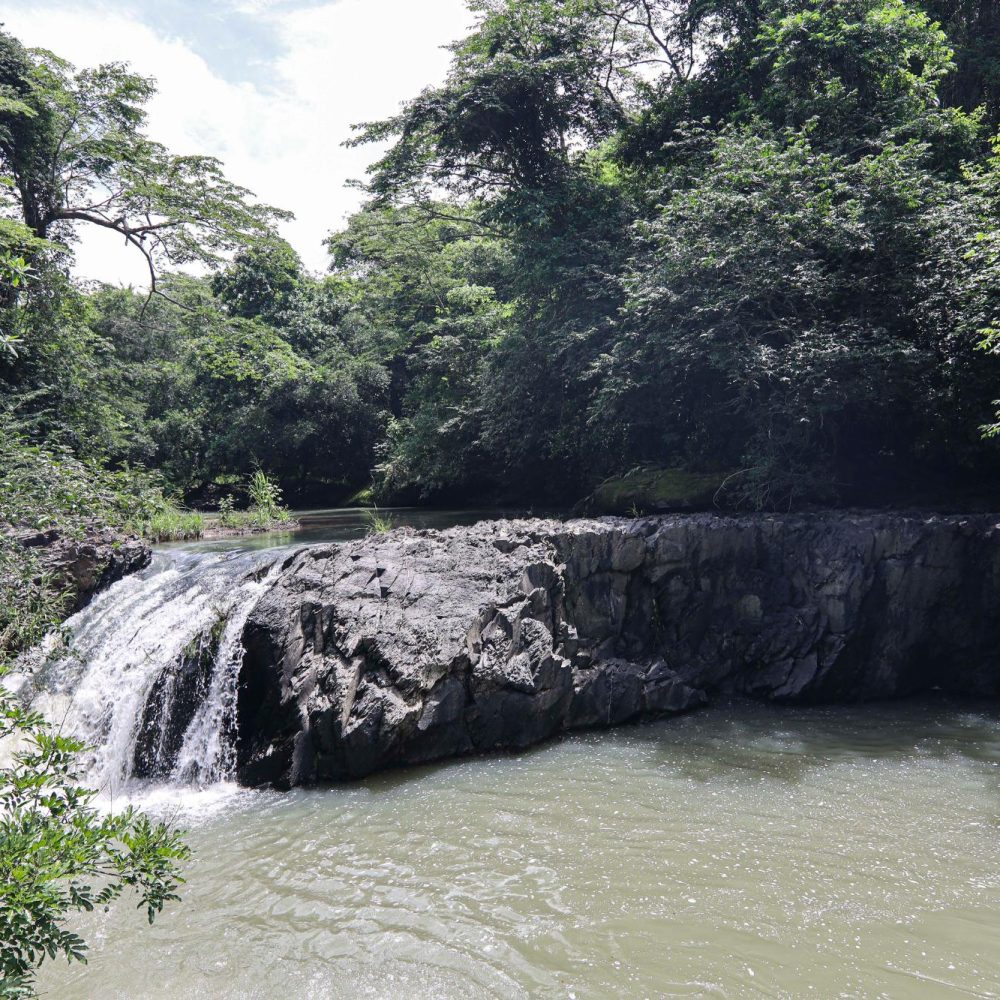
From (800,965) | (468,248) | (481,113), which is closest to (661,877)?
(800,965)

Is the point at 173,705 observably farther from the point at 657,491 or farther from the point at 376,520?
the point at 657,491

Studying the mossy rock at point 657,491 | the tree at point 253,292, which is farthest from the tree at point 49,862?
the tree at point 253,292

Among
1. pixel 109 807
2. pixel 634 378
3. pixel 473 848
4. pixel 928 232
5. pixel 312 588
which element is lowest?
pixel 109 807

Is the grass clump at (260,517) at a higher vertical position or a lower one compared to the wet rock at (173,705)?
higher

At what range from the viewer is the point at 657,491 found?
36.7 ft

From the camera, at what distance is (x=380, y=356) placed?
2327 cm

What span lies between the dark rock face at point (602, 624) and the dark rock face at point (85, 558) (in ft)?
10.9

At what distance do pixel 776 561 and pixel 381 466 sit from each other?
44.0ft

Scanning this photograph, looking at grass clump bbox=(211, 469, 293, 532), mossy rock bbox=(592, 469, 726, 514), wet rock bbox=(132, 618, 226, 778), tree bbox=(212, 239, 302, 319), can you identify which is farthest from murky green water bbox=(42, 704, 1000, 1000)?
tree bbox=(212, 239, 302, 319)

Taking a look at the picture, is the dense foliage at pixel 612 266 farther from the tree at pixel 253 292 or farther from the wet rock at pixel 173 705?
the tree at pixel 253 292

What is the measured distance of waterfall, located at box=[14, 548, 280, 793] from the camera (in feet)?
23.4

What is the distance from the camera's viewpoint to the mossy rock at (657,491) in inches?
424

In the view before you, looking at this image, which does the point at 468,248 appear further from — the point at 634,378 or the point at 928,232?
the point at 928,232

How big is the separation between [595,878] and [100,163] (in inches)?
625
